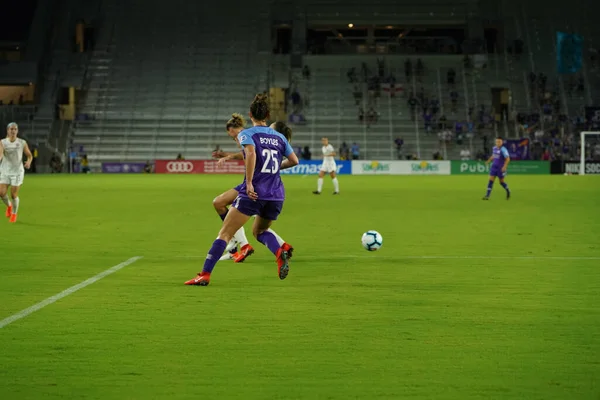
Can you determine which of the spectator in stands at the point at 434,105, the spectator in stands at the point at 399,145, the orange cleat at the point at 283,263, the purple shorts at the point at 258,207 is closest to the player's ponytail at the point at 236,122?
the purple shorts at the point at 258,207

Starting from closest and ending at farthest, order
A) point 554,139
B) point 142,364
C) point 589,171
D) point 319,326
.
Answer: point 142,364
point 319,326
point 589,171
point 554,139

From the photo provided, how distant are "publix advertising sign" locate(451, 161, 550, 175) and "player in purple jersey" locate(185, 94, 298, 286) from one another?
5224cm

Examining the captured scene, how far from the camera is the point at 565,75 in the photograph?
235 feet

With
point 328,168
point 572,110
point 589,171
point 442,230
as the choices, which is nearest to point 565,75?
point 572,110

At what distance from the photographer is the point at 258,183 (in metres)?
10.8

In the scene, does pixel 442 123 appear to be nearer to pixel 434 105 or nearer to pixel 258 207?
pixel 434 105

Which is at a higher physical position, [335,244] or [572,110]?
[572,110]

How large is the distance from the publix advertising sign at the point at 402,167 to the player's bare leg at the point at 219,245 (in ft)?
169

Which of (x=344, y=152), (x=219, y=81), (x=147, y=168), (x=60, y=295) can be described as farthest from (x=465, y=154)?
(x=60, y=295)

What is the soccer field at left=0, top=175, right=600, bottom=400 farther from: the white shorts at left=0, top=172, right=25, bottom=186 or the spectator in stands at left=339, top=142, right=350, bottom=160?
the spectator in stands at left=339, top=142, right=350, bottom=160

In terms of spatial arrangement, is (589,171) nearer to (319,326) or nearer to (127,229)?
(127,229)

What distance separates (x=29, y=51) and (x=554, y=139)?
41700mm

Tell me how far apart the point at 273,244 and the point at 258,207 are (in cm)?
63

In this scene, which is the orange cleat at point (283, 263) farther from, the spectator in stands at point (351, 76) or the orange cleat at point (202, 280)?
the spectator in stands at point (351, 76)
